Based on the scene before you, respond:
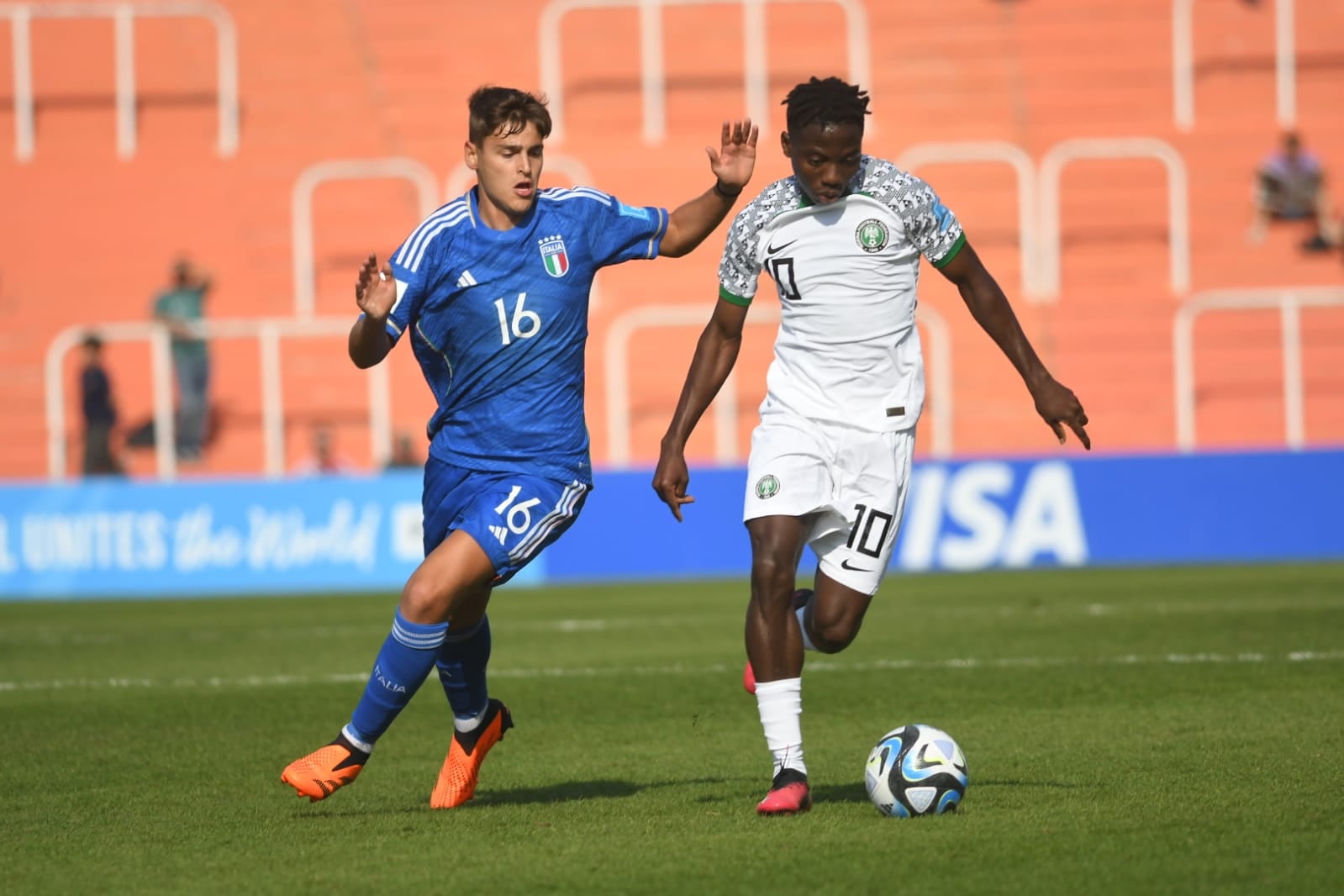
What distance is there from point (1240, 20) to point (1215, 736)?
20798mm

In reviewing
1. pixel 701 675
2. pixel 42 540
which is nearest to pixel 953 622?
pixel 701 675

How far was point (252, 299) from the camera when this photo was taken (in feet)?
79.0

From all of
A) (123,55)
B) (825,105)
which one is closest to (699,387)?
(825,105)

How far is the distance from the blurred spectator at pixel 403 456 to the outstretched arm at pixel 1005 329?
12.6 metres

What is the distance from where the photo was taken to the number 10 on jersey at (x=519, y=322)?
6.58 meters

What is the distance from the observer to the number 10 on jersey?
6582 mm

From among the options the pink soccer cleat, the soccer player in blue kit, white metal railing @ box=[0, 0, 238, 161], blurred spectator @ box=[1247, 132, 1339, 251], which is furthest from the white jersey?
white metal railing @ box=[0, 0, 238, 161]

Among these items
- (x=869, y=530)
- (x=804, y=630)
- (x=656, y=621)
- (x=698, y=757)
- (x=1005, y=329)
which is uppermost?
(x=1005, y=329)

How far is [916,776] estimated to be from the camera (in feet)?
19.6

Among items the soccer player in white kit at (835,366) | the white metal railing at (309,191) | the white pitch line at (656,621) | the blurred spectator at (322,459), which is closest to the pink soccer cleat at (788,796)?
the soccer player in white kit at (835,366)

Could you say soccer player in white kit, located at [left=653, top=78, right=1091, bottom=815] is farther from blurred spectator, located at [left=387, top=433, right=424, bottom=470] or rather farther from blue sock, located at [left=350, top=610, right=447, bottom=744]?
blurred spectator, located at [left=387, top=433, right=424, bottom=470]

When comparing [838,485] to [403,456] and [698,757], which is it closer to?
[698,757]

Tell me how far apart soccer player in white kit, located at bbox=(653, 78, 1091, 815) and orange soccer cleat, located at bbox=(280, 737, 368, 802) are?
4.14ft

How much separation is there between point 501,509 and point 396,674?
2.01ft
